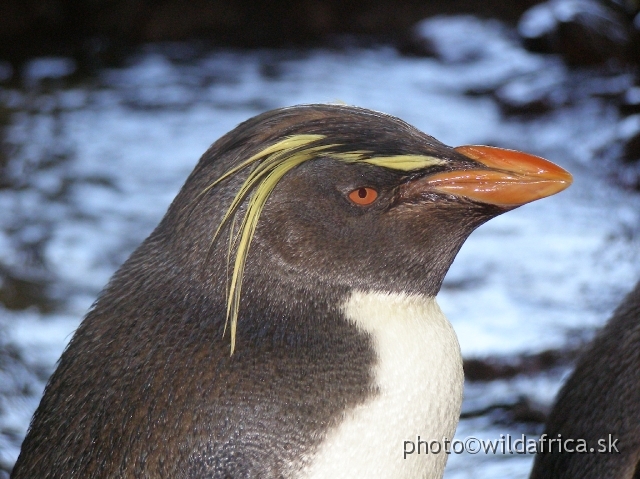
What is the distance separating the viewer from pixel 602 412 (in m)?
3.12

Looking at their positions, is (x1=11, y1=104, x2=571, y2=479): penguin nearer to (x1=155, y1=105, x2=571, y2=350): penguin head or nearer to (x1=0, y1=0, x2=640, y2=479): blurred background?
(x1=155, y1=105, x2=571, y2=350): penguin head

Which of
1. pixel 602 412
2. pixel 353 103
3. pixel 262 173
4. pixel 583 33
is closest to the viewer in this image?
pixel 262 173

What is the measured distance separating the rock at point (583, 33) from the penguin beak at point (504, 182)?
8016 millimetres

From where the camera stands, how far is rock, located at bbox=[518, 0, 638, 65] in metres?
9.96

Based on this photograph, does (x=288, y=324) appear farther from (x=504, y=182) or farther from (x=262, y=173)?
(x=504, y=182)

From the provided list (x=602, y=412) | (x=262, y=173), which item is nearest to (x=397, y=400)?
(x=262, y=173)

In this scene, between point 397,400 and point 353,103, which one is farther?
point 353,103

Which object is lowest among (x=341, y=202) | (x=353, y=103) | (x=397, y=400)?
(x=353, y=103)

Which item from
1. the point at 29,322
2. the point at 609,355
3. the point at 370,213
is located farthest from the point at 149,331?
the point at 29,322

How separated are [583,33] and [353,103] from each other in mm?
2751

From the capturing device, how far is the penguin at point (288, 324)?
7.54 feet

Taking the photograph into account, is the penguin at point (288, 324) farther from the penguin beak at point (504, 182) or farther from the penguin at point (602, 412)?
the penguin at point (602, 412)

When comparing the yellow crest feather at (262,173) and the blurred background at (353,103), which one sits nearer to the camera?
the yellow crest feather at (262,173)

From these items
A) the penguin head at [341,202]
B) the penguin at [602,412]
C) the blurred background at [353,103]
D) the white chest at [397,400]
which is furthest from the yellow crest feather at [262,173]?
the blurred background at [353,103]
